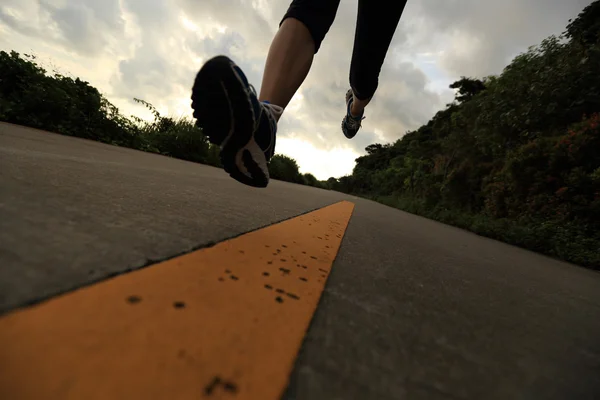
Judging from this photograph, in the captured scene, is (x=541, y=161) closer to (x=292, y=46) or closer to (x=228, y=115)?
(x=292, y=46)

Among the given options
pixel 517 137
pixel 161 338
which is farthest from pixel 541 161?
pixel 161 338

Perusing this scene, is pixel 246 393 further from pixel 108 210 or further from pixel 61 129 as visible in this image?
pixel 61 129

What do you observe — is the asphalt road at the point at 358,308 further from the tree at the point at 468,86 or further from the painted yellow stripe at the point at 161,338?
the tree at the point at 468,86

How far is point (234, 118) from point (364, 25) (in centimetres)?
109

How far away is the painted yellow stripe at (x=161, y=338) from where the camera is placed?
0.30m

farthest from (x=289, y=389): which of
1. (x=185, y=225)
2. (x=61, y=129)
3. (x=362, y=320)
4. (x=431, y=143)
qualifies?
(x=431, y=143)

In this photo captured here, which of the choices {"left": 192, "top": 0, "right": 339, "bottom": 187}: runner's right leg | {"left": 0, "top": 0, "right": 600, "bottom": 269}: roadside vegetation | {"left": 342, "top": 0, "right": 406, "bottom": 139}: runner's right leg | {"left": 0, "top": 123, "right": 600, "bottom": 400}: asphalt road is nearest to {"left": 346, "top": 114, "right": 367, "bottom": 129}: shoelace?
{"left": 342, "top": 0, "right": 406, "bottom": 139}: runner's right leg

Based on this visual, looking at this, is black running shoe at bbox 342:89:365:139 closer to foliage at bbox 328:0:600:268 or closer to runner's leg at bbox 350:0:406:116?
runner's leg at bbox 350:0:406:116

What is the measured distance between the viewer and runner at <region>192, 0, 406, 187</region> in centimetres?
100

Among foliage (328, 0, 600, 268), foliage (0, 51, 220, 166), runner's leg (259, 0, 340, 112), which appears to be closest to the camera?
runner's leg (259, 0, 340, 112)

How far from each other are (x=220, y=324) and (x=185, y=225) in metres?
0.54

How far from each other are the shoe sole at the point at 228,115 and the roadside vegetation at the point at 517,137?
15.6 ft

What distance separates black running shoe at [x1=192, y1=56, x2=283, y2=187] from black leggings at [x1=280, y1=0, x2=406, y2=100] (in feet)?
1.55

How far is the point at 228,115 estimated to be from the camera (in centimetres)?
104
